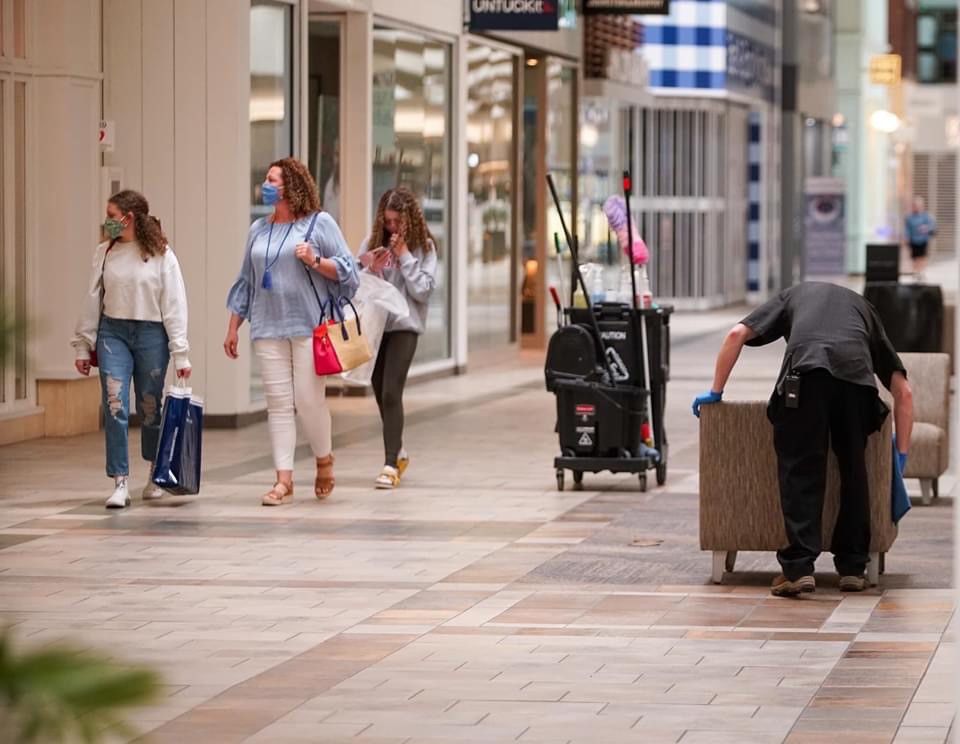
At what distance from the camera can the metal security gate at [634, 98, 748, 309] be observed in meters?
35.7

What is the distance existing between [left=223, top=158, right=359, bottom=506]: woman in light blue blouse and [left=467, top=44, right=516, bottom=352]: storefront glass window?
11859 mm

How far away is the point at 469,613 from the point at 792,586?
1316 millimetres

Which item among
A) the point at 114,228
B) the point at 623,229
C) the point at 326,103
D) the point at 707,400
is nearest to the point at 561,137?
the point at 326,103

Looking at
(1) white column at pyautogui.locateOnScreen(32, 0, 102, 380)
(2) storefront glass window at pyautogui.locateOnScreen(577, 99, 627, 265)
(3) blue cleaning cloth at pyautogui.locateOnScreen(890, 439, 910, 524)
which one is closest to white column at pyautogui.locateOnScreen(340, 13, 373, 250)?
(1) white column at pyautogui.locateOnScreen(32, 0, 102, 380)

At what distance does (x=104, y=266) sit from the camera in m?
10.7

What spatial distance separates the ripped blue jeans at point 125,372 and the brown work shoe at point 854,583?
4.21m

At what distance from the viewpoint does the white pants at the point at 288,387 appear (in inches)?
418

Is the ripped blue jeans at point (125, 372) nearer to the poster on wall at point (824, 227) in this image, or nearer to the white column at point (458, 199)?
the white column at point (458, 199)

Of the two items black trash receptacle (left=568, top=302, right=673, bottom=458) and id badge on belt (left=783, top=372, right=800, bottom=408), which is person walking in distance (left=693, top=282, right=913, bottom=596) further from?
black trash receptacle (left=568, top=302, right=673, bottom=458)

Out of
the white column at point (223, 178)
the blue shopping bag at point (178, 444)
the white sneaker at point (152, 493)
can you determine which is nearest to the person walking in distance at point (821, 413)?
the blue shopping bag at point (178, 444)

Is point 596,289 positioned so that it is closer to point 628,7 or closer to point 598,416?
point 598,416

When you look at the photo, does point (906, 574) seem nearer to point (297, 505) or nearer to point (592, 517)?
point (592, 517)

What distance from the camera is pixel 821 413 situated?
304 inches

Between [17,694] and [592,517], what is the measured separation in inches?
382
